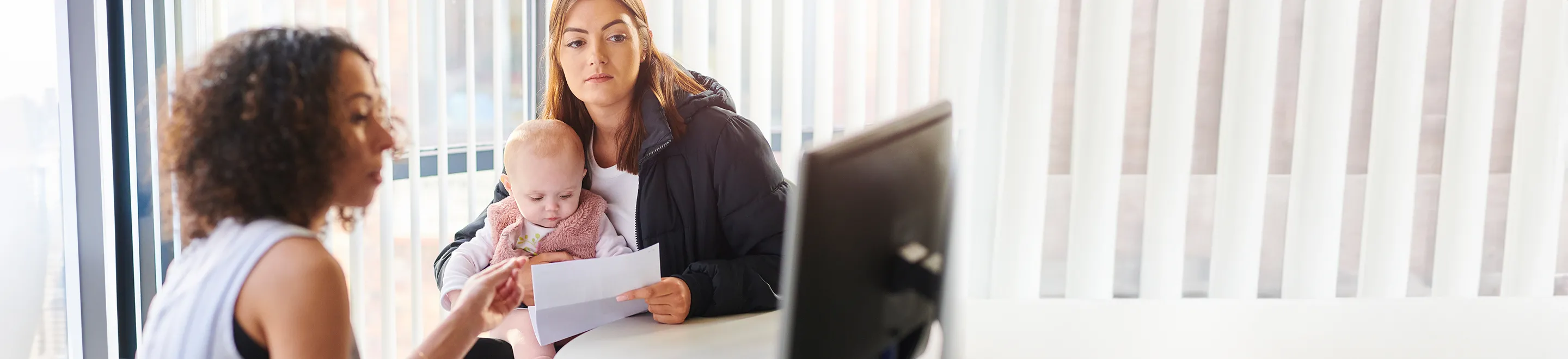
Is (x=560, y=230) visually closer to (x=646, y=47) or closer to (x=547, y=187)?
(x=547, y=187)

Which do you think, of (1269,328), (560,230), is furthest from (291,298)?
(1269,328)

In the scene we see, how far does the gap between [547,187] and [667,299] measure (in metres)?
0.29

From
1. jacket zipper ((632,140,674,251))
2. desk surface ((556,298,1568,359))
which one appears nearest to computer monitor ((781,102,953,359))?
jacket zipper ((632,140,674,251))

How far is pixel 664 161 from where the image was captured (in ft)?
5.51

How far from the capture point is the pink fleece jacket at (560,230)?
5.23ft

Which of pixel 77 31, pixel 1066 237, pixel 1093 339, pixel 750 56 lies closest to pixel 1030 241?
pixel 1066 237

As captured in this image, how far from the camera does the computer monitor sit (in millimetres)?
742

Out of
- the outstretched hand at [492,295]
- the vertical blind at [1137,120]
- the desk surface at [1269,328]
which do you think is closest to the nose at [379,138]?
the outstretched hand at [492,295]

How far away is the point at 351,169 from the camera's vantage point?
0.99m

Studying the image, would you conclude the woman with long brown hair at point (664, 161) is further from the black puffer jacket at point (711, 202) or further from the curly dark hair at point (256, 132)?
the curly dark hair at point (256, 132)

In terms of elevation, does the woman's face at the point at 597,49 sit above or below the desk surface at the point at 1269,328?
above

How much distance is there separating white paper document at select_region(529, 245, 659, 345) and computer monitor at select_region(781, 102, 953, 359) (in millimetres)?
596

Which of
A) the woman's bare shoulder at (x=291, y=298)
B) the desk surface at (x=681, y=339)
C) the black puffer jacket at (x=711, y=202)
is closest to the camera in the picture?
the woman's bare shoulder at (x=291, y=298)

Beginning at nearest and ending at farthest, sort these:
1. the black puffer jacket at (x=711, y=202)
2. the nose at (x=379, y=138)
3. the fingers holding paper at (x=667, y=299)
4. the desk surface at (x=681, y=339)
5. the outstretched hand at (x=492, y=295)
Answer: the nose at (x=379, y=138)
the outstretched hand at (x=492, y=295)
the desk surface at (x=681, y=339)
the fingers holding paper at (x=667, y=299)
the black puffer jacket at (x=711, y=202)
